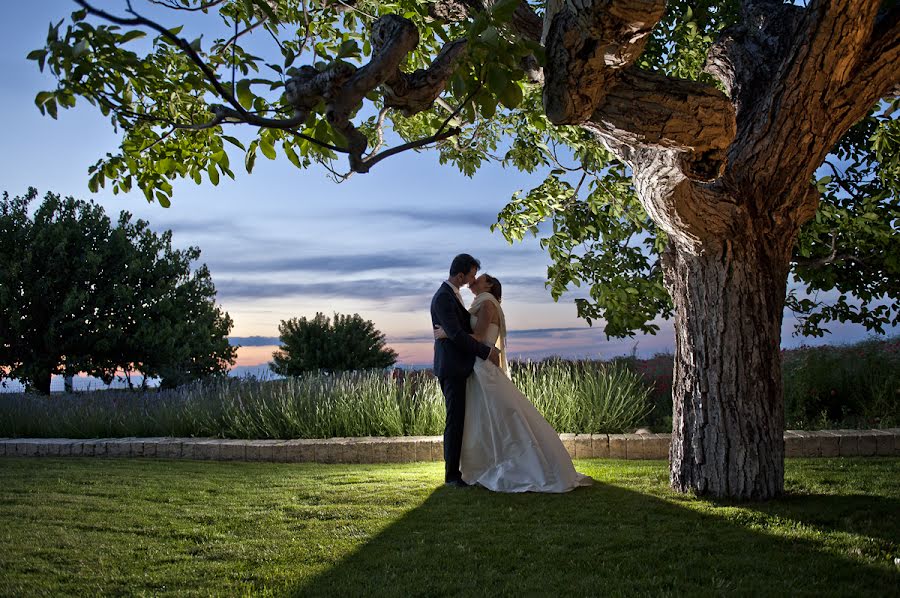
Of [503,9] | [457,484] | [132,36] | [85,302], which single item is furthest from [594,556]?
[85,302]

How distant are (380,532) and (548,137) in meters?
5.86

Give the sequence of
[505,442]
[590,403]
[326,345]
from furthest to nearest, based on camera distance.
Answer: [326,345] → [590,403] → [505,442]

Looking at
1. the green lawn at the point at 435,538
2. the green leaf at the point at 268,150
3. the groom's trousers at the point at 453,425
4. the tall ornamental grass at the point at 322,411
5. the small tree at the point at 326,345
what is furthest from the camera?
the small tree at the point at 326,345

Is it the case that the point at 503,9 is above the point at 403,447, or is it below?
above

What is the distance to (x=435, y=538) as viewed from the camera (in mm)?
5488

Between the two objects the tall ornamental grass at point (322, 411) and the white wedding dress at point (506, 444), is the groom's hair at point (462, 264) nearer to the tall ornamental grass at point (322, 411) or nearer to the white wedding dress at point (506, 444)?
the white wedding dress at point (506, 444)

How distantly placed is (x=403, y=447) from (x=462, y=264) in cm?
328

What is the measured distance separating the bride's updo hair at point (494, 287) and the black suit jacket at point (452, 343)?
19.7 inches

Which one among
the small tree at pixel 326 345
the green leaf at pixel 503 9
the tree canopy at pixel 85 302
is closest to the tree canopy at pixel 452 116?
the green leaf at pixel 503 9

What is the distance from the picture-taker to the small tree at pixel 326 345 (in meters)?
19.1

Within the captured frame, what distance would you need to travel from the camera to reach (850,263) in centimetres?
1155

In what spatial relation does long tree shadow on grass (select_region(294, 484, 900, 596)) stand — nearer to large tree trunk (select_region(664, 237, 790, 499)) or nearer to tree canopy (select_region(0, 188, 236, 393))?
large tree trunk (select_region(664, 237, 790, 499))

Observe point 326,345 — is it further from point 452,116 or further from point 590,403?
point 452,116

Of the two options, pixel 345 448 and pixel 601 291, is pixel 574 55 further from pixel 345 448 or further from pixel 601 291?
pixel 345 448
